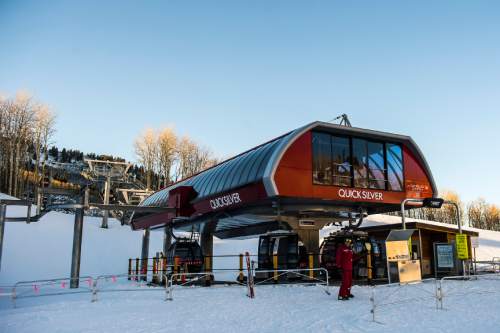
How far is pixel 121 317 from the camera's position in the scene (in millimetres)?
11258

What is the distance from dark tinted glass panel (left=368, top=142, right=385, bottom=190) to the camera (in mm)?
21828

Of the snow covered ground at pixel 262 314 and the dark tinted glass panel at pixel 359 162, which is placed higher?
the dark tinted glass panel at pixel 359 162

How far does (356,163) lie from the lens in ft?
70.8

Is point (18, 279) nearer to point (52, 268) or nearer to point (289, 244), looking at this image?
point (52, 268)

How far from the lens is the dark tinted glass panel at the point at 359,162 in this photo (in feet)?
70.4

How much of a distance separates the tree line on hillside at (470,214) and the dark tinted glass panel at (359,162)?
90389 millimetres

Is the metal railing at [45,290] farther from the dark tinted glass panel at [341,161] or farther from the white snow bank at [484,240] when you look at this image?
the white snow bank at [484,240]

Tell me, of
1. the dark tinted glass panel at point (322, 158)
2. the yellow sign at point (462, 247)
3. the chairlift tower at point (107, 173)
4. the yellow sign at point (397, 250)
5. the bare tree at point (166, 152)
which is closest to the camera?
the yellow sign at point (397, 250)

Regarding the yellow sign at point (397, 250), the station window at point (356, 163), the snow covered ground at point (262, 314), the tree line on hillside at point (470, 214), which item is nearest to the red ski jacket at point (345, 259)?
the snow covered ground at point (262, 314)

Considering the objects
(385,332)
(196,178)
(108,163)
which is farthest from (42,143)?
(385,332)

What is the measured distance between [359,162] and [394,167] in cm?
211

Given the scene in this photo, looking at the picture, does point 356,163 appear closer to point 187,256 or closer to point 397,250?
point 397,250

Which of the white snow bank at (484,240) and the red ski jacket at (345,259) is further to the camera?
the white snow bank at (484,240)

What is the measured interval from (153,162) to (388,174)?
46.9 metres
